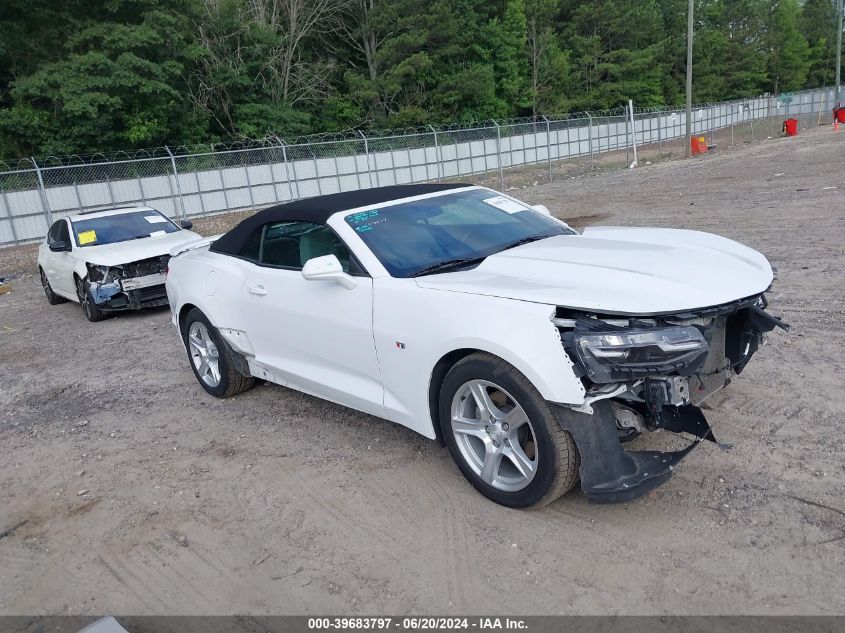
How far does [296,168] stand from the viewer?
81.4 feet

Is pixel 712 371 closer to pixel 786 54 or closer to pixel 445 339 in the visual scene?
pixel 445 339

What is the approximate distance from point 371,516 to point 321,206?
6.93ft

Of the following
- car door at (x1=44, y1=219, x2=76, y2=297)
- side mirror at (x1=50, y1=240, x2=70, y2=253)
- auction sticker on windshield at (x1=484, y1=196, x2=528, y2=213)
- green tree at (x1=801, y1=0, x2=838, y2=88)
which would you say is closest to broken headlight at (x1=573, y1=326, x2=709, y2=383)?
auction sticker on windshield at (x1=484, y1=196, x2=528, y2=213)

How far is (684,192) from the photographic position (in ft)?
56.0

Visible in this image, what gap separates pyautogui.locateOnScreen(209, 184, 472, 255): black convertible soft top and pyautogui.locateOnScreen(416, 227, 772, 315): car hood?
994mm

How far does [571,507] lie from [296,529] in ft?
4.79

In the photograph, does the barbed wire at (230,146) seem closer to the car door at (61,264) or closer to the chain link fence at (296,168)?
the chain link fence at (296,168)

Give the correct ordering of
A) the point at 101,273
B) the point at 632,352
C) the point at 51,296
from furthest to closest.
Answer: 1. the point at 51,296
2. the point at 101,273
3. the point at 632,352

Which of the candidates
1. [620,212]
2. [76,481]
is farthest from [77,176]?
[76,481]

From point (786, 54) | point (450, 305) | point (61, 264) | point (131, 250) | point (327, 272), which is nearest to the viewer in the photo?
point (450, 305)

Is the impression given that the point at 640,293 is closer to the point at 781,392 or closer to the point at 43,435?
the point at 781,392

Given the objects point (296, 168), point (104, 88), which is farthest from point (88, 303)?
point (104, 88)

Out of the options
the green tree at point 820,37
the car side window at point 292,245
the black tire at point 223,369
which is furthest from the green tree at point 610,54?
the car side window at point 292,245

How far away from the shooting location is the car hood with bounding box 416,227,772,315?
10.2 feet
